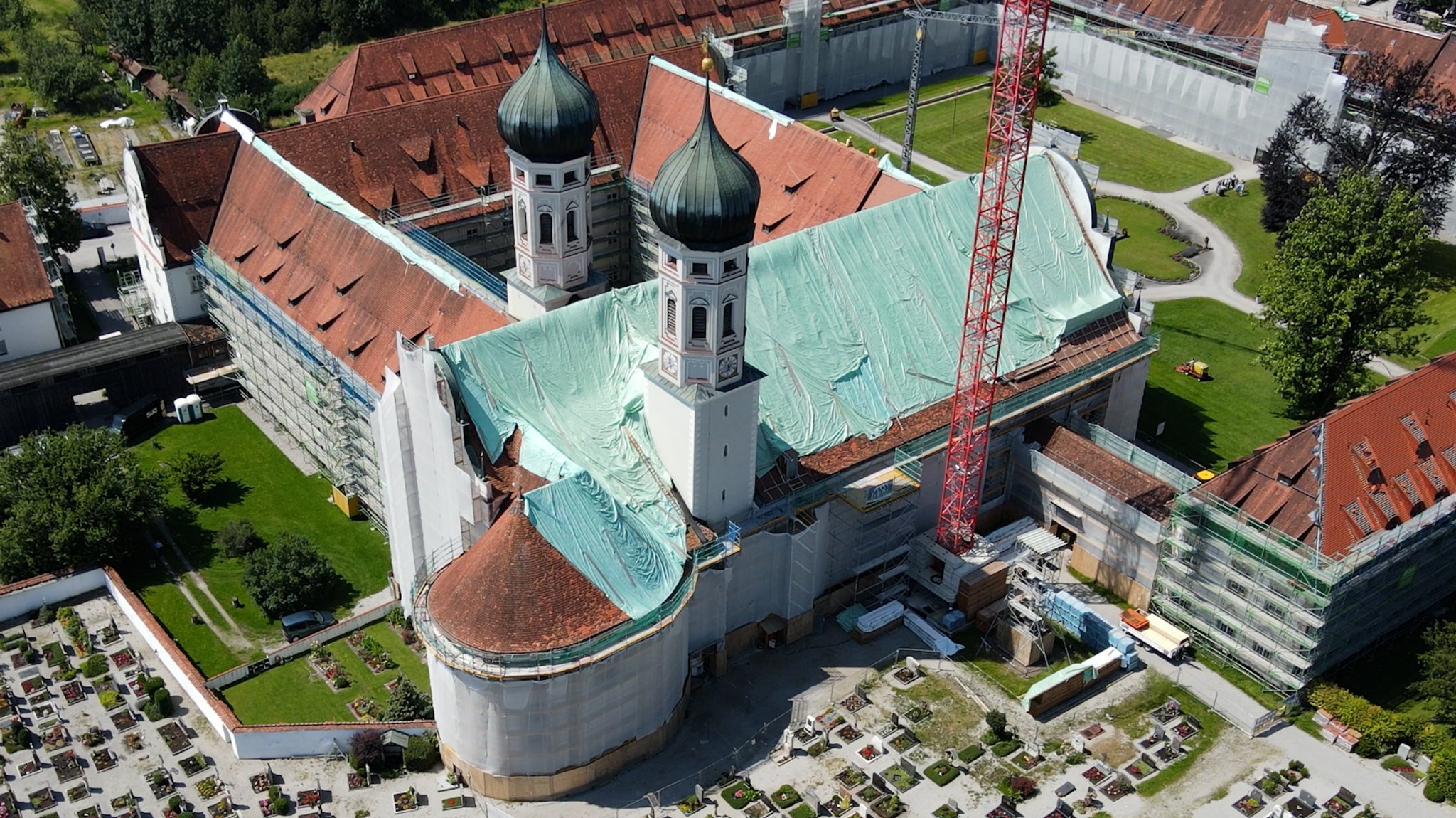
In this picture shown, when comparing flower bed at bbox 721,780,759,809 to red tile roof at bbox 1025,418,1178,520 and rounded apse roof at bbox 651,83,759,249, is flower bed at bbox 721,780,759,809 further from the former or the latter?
red tile roof at bbox 1025,418,1178,520

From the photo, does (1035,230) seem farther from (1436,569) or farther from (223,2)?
(223,2)

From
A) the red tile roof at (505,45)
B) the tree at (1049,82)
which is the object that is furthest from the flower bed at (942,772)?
the tree at (1049,82)

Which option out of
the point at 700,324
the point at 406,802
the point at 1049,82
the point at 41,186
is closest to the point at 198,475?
the point at 406,802

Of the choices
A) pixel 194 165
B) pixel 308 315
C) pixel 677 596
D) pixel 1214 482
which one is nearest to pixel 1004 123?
pixel 1214 482

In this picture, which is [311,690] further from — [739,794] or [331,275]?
[331,275]

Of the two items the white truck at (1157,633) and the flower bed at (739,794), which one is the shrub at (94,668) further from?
the white truck at (1157,633)

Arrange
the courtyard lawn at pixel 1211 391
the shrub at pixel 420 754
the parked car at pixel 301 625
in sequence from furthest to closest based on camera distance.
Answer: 1. the courtyard lawn at pixel 1211 391
2. the parked car at pixel 301 625
3. the shrub at pixel 420 754

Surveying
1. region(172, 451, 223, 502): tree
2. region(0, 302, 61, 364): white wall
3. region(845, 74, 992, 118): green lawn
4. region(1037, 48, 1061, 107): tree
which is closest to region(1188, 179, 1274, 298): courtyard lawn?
region(1037, 48, 1061, 107): tree

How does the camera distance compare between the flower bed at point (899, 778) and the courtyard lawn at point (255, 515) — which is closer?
the flower bed at point (899, 778)
